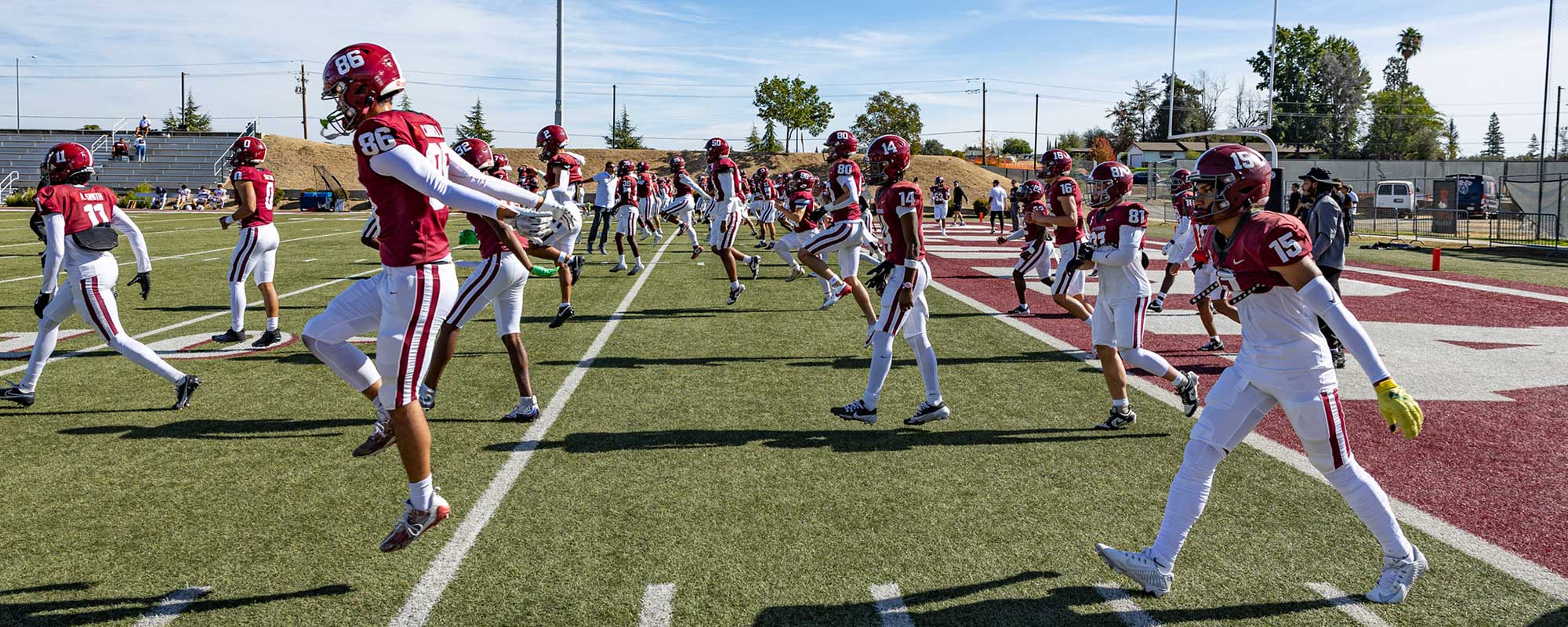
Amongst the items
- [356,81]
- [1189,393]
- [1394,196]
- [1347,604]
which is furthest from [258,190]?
[1394,196]

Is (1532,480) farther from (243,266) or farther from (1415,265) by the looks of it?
(1415,265)

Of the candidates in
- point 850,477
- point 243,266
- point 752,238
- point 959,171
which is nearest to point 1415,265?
point 752,238

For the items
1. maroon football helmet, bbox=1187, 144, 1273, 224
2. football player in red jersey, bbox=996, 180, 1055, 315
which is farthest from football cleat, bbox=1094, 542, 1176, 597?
football player in red jersey, bbox=996, 180, 1055, 315

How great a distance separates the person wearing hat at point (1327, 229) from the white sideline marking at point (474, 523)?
20.3ft

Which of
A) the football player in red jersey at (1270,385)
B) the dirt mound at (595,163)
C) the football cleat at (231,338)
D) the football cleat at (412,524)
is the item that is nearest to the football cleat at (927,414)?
the football player in red jersey at (1270,385)

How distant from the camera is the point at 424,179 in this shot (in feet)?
12.4

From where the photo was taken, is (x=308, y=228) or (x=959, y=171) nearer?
(x=308, y=228)

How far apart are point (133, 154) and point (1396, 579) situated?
7029 centimetres

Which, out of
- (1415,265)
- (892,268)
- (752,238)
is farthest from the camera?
(752,238)

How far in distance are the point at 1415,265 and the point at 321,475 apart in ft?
71.3

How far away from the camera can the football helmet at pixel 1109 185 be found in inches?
272

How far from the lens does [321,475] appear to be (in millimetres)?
5203

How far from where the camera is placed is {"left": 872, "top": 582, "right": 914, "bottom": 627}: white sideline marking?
3.51 meters

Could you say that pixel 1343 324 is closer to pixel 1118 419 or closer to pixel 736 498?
pixel 736 498
